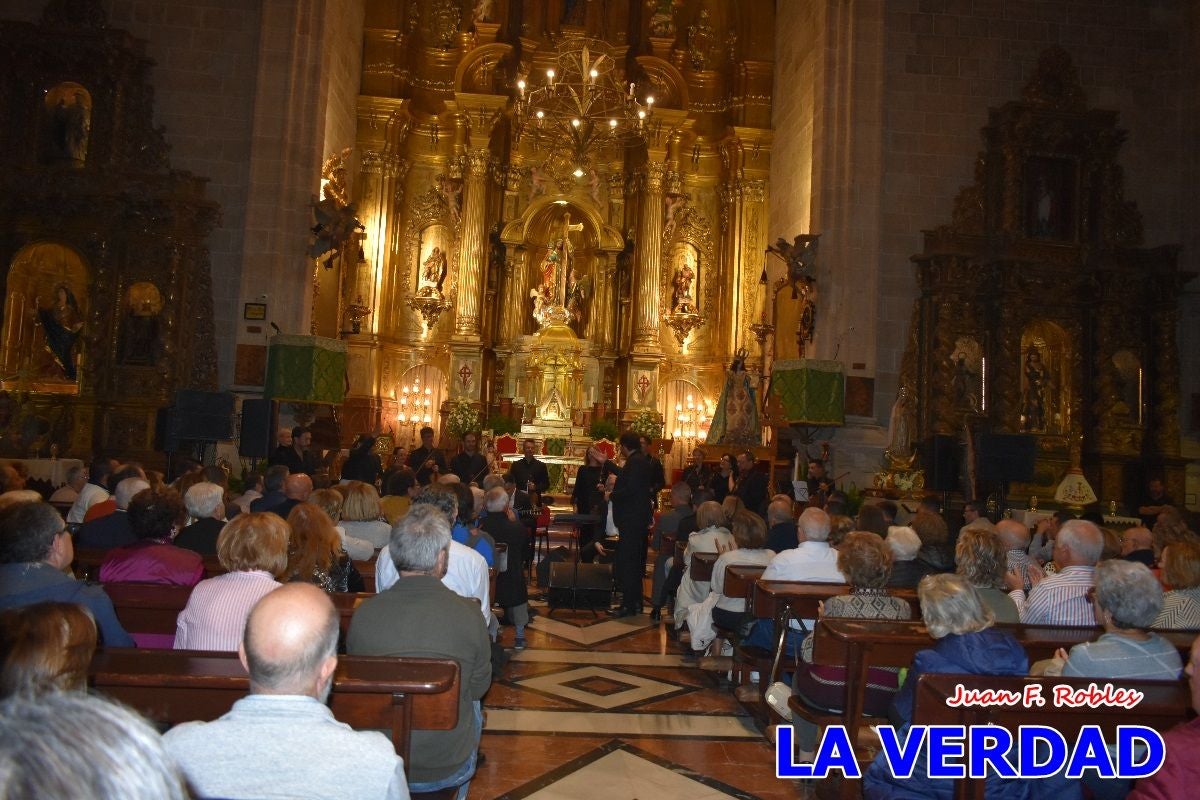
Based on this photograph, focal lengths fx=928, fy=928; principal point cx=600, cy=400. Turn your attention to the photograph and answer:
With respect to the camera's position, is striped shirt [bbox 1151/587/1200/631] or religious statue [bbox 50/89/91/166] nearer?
striped shirt [bbox 1151/587/1200/631]

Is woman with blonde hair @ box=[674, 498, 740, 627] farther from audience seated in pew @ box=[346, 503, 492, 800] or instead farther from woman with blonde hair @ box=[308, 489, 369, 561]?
audience seated in pew @ box=[346, 503, 492, 800]

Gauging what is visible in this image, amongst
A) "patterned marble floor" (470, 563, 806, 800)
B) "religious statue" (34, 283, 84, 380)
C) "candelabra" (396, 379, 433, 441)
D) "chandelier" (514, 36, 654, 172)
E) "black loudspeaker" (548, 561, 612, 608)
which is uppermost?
"chandelier" (514, 36, 654, 172)

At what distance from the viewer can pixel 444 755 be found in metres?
3.44

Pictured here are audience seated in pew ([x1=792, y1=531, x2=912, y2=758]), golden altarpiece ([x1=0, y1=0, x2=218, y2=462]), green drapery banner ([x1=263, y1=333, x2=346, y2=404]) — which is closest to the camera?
audience seated in pew ([x1=792, y1=531, x2=912, y2=758])

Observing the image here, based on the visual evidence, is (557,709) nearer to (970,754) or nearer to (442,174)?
→ (970,754)

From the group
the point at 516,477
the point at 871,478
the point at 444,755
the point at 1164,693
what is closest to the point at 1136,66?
the point at 871,478

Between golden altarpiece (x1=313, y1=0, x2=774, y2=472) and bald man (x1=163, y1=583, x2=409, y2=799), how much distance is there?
17.5 meters

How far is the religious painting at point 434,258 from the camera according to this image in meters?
20.8

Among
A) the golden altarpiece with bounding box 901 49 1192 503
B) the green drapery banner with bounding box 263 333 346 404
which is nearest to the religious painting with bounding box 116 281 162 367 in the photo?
the green drapery banner with bounding box 263 333 346 404

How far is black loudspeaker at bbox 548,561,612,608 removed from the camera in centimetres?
933

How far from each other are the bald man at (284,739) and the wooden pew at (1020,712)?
1.91 m

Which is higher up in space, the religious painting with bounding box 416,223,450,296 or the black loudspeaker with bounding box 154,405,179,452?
the religious painting with bounding box 416,223,450,296

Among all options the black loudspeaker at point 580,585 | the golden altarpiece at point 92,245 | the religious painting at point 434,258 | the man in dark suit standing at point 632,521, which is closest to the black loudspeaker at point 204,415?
the golden altarpiece at point 92,245

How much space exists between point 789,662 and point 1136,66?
48.4 feet
